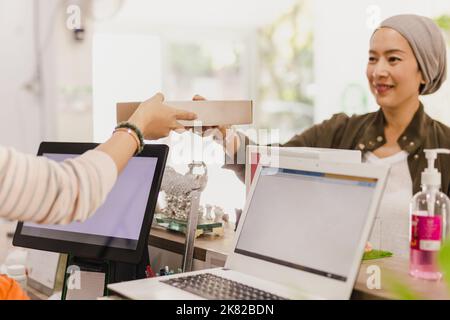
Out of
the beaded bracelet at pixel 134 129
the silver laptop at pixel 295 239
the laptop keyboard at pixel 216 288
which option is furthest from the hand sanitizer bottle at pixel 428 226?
the beaded bracelet at pixel 134 129

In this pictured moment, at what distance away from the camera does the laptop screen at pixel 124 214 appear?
1265 millimetres

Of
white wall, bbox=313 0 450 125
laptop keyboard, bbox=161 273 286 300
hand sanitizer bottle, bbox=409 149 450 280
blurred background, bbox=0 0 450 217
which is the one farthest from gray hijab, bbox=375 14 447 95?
white wall, bbox=313 0 450 125

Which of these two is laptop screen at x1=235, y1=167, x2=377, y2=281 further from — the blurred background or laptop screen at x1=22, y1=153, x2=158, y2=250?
the blurred background

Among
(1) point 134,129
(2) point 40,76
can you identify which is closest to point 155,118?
(1) point 134,129

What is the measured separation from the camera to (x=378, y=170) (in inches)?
38.1

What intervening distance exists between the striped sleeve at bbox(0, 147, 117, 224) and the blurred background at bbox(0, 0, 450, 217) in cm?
61

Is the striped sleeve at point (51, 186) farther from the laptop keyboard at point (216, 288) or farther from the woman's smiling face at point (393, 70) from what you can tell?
the woman's smiling face at point (393, 70)

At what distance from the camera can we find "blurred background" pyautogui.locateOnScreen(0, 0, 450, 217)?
6.46 ft

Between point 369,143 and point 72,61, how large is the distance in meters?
1.10

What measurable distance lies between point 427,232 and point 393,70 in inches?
42.0

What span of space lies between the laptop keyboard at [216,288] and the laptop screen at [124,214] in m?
0.18

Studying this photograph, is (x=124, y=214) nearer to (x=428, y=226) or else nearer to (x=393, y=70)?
(x=428, y=226)

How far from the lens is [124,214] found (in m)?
1.29
